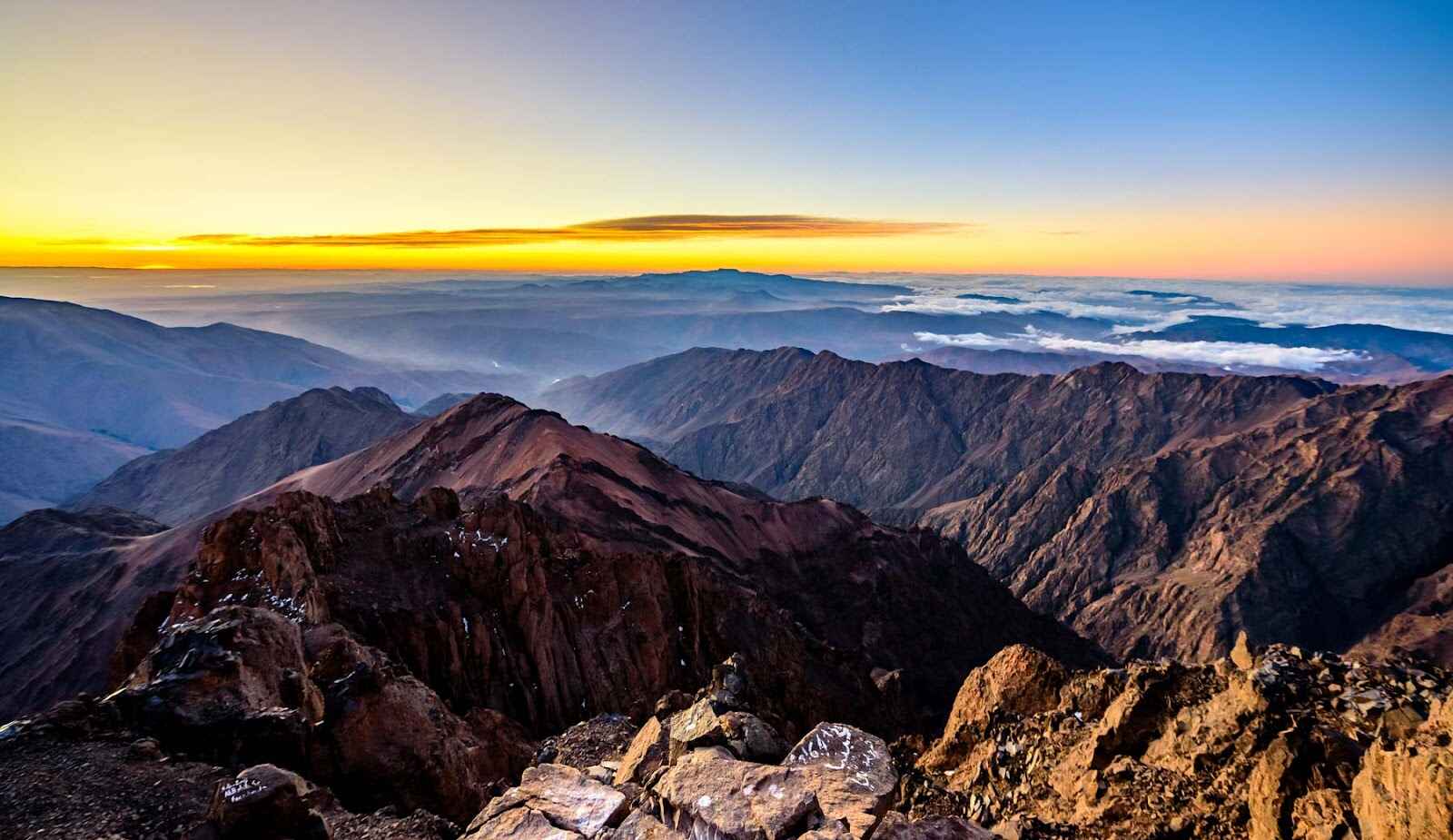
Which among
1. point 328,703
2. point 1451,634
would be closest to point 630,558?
point 328,703

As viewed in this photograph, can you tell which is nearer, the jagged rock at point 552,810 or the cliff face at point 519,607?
the jagged rock at point 552,810

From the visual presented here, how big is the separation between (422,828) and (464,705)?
84.7 ft

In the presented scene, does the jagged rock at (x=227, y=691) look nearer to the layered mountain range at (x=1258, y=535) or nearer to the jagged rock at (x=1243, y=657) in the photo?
the jagged rock at (x=1243, y=657)

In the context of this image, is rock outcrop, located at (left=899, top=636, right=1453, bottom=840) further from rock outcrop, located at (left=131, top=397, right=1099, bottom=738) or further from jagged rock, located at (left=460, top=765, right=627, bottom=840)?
rock outcrop, located at (left=131, top=397, right=1099, bottom=738)

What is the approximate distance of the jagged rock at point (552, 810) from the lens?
44.3 feet

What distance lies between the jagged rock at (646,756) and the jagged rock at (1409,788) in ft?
48.9

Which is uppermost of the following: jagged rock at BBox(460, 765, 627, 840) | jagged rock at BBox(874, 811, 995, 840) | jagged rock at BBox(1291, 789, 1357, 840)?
jagged rock at BBox(874, 811, 995, 840)

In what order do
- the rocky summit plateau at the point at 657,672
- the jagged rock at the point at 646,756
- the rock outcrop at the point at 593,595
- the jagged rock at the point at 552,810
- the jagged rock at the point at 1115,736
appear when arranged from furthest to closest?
the rock outcrop at the point at 593,595 → the jagged rock at the point at 1115,736 → the jagged rock at the point at 646,756 → the rocky summit plateau at the point at 657,672 → the jagged rock at the point at 552,810

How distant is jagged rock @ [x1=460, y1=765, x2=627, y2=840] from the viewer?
1352cm

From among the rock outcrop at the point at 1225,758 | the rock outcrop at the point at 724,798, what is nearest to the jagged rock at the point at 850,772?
the rock outcrop at the point at 724,798

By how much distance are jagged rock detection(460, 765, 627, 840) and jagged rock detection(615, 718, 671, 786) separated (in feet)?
4.36

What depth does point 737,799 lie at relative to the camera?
1259cm

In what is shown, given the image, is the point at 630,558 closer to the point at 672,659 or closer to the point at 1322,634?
the point at 672,659

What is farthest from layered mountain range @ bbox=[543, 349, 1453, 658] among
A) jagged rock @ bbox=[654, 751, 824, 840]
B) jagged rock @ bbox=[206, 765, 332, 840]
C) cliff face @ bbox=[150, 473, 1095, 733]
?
jagged rock @ bbox=[206, 765, 332, 840]
